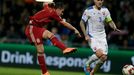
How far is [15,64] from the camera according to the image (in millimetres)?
21094

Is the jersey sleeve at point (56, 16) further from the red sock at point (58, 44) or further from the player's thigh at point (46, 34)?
the red sock at point (58, 44)

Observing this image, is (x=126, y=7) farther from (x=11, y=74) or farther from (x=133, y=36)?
(x=11, y=74)

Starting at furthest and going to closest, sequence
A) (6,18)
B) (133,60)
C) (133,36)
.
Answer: (6,18), (133,36), (133,60)

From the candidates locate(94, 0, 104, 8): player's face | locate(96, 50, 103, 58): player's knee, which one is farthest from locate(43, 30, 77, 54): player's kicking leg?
locate(94, 0, 104, 8): player's face

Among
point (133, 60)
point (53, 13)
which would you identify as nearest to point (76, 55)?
point (133, 60)

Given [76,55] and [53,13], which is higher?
[53,13]

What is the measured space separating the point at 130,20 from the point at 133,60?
2869mm

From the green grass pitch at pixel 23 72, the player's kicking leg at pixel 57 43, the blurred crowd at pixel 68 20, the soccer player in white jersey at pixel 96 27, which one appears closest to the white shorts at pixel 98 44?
the soccer player in white jersey at pixel 96 27

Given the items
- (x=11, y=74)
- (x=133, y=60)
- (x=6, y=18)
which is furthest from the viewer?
(x=6, y=18)

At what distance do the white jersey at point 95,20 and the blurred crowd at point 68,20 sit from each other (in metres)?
5.19

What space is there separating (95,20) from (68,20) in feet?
23.2

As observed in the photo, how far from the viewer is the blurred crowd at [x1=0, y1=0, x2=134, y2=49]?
21.8m

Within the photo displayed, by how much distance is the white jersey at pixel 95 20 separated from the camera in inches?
618

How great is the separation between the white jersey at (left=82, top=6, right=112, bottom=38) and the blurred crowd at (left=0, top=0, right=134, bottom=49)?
17.0ft
